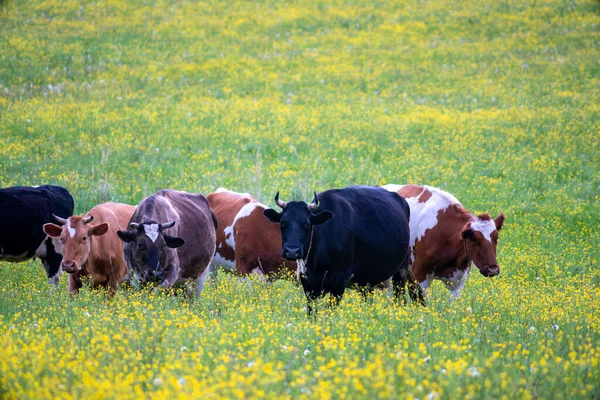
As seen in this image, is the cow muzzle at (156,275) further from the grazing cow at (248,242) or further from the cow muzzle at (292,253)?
the grazing cow at (248,242)

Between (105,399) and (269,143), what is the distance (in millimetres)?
19426

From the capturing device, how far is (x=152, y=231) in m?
10.4

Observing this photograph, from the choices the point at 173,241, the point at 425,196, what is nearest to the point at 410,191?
the point at 425,196

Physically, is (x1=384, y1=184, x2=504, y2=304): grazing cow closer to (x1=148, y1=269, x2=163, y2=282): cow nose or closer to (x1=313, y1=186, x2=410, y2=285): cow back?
(x1=313, y1=186, x2=410, y2=285): cow back

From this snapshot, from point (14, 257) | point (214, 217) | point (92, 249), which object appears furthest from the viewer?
point (214, 217)

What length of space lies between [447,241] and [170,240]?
4337mm

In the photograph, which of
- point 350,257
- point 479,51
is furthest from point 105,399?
point 479,51

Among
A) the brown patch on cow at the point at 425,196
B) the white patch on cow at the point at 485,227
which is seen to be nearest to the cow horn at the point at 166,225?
the brown patch on cow at the point at 425,196

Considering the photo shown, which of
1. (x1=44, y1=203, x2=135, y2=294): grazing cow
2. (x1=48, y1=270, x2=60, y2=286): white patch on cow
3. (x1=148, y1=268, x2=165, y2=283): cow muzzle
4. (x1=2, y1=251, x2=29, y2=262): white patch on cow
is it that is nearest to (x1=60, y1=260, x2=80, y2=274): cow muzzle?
(x1=44, y1=203, x2=135, y2=294): grazing cow

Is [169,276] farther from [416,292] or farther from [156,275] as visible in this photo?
[416,292]

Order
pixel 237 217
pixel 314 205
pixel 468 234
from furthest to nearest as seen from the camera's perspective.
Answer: pixel 237 217
pixel 468 234
pixel 314 205

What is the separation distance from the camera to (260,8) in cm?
4003

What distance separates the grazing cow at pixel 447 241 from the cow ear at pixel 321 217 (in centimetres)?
248

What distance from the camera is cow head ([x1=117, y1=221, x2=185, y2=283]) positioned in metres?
10.3
